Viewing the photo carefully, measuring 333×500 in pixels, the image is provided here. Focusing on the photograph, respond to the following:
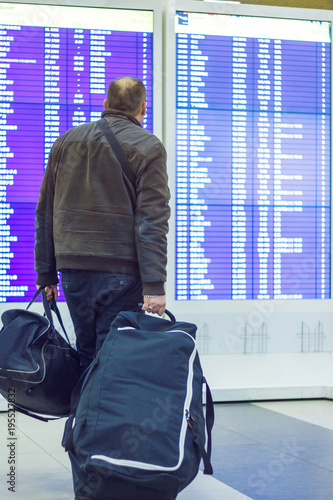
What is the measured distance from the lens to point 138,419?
2.21 metres

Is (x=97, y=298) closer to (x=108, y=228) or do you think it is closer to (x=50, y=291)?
(x=108, y=228)

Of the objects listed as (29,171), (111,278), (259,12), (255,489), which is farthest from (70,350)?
(259,12)

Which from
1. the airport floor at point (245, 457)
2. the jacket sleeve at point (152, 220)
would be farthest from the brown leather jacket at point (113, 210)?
the airport floor at point (245, 457)

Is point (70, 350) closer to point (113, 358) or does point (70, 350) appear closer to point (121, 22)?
point (113, 358)

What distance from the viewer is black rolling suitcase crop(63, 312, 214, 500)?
2174mm

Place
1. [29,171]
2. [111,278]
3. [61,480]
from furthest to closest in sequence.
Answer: [29,171]
[61,480]
[111,278]

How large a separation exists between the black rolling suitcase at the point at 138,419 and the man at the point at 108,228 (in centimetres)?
19

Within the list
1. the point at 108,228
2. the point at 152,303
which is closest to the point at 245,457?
the point at 152,303

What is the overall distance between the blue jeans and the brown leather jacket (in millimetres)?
34

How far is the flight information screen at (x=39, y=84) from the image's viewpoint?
421cm

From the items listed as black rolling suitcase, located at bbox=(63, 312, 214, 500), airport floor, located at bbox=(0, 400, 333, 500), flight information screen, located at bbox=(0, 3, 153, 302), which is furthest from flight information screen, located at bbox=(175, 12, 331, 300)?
black rolling suitcase, located at bbox=(63, 312, 214, 500)

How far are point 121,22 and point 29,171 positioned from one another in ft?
3.27

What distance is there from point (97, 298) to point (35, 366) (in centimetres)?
31

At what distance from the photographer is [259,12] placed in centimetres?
450
